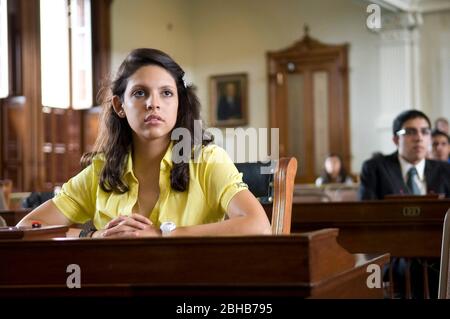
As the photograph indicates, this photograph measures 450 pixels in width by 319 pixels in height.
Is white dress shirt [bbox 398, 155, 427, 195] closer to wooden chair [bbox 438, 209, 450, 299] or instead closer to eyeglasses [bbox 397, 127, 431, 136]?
eyeglasses [bbox 397, 127, 431, 136]

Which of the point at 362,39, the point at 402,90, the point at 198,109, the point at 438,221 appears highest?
the point at 362,39

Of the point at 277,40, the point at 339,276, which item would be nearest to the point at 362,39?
the point at 277,40

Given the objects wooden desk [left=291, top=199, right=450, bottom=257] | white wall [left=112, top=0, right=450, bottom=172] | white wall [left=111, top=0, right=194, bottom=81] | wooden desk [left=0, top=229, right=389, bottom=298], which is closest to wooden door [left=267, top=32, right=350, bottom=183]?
white wall [left=112, top=0, right=450, bottom=172]

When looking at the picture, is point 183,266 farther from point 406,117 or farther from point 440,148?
point 440,148

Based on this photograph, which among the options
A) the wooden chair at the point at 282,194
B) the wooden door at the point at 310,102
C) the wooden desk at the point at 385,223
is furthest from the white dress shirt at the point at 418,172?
the wooden door at the point at 310,102

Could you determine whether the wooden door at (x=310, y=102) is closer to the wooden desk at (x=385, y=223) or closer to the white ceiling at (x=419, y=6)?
the white ceiling at (x=419, y=6)

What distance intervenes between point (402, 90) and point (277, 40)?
122 inches

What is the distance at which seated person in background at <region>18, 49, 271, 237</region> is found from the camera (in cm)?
277

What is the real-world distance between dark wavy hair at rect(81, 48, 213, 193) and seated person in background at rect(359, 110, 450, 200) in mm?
2984

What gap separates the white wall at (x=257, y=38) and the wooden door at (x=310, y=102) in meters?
0.19

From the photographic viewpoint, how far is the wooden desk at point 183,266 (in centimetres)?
160

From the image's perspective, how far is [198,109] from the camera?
2.98m

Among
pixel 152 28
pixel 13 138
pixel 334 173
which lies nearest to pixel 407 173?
pixel 334 173

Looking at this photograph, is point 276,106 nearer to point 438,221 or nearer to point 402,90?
point 402,90
